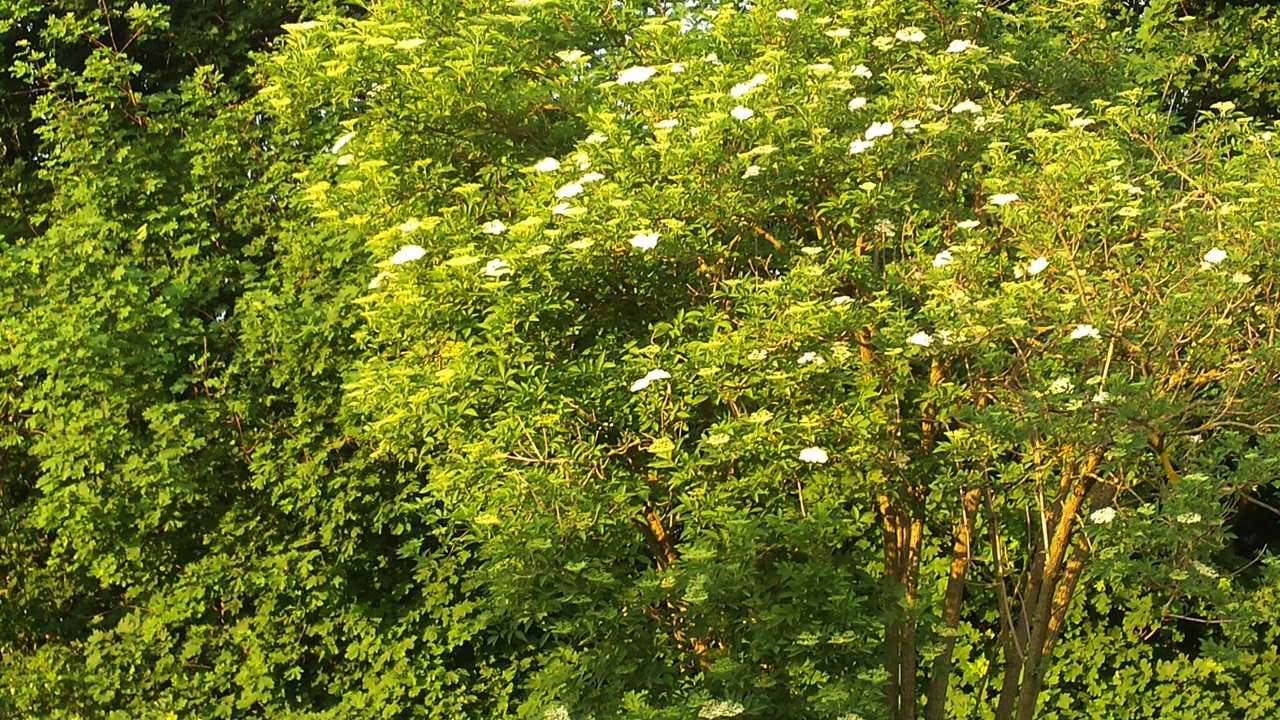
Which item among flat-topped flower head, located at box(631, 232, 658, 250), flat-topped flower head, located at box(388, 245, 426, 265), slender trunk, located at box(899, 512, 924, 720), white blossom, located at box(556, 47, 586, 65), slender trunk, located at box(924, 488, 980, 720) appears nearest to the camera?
flat-topped flower head, located at box(631, 232, 658, 250)

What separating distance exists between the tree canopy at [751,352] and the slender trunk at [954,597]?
2 cm

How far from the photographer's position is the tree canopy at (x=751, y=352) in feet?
18.5

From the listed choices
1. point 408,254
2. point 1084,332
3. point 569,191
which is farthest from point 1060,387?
point 408,254

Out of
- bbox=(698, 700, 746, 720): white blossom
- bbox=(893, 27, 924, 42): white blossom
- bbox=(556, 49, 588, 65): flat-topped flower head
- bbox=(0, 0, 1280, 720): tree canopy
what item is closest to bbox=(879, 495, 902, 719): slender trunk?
bbox=(0, 0, 1280, 720): tree canopy

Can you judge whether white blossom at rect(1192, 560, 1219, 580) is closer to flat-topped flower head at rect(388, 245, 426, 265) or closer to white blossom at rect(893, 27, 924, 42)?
white blossom at rect(893, 27, 924, 42)

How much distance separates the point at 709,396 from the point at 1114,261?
1.59m

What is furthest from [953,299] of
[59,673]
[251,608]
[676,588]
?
[59,673]

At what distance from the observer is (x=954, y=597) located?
6.79m

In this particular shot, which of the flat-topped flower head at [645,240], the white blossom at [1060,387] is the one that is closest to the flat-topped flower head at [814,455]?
the white blossom at [1060,387]

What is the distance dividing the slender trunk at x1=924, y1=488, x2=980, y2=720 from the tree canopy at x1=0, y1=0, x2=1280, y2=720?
2 centimetres

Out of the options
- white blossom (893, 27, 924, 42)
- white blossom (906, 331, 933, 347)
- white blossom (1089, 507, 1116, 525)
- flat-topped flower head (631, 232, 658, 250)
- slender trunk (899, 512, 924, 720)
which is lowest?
slender trunk (899, 512, 924, 720)

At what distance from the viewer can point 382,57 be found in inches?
246

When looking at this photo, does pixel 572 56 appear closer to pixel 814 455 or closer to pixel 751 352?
pixel 751 352

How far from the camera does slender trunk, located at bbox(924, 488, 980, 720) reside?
6.53m
